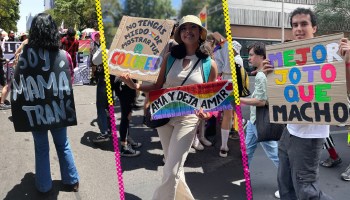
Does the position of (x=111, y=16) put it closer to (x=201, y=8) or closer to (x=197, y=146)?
(x=201, y=8)

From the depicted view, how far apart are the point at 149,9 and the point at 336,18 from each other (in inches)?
1196

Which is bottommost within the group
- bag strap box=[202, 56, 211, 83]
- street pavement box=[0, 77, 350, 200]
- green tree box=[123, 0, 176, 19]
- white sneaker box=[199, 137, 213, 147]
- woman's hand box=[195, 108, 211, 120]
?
street pavement box=[0, 77, 350, 200]

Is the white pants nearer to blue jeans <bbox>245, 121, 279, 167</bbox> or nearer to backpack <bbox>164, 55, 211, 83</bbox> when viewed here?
backpack <bbox>164, 55, 211, 83</bbox>

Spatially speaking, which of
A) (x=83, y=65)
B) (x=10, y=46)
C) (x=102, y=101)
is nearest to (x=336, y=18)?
(x=83, y=65)

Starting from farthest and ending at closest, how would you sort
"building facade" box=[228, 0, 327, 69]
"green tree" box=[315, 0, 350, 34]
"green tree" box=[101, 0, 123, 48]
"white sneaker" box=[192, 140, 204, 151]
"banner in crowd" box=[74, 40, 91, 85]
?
"building facade" box=[228, 0, 327, 69] → "green tree" box=[315, 0, 350, 34] → "banner in crowd" box=[74, 40, 91, 85] → "white sneaker" box=[192, 140, 204, 151] → "green tree" box=[101, 0, 123, 48]

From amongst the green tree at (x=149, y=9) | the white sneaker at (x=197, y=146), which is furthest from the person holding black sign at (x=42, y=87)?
the white sneaker at (x=197, y=146)

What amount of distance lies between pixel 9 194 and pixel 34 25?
1.93 meters

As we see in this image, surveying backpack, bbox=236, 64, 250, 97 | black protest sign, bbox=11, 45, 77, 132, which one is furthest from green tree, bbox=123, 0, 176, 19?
backpack, bbox=236, 64, 250, 97

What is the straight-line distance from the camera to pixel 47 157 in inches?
145

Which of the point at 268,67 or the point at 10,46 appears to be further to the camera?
the point at 10,46

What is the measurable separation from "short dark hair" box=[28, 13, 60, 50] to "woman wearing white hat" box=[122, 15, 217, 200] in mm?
993

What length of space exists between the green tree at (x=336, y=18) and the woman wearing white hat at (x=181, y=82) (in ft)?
97.3

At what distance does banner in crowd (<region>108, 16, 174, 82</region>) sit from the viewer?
3.03 m

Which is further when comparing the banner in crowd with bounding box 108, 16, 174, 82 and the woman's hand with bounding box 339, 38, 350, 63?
the banner in crowd with bounding box 108, 16, 174, 82
